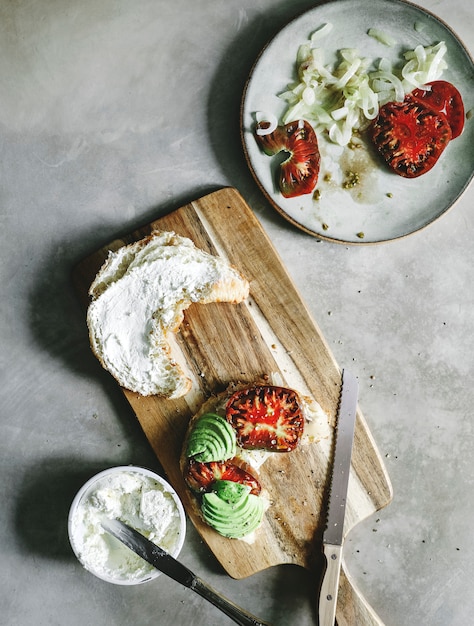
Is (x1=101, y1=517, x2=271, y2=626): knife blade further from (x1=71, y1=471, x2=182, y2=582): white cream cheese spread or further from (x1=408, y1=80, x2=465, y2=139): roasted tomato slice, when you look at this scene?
(x1=408, y1=80, x2=465, y2=139): roasted tomato slice

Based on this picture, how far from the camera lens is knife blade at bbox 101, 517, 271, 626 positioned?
248 cm

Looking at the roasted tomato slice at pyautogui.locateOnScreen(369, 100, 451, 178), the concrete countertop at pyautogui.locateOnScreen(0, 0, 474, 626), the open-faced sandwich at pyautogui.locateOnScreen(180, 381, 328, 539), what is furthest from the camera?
the concrete countertop at pyautogui.locateOnScreen(0, 0, 474, 626)

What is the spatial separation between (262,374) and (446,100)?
1.59 m

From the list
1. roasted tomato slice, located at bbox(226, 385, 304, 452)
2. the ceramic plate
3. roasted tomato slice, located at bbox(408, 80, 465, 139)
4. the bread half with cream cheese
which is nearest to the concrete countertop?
the ceramic plate

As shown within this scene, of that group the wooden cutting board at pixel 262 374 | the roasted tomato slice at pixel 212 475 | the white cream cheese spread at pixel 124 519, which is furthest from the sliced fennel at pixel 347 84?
the white cream cheese spread at pixel 124 519

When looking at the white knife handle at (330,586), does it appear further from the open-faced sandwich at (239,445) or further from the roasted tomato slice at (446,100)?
the roasted tomato slice at (446,100)

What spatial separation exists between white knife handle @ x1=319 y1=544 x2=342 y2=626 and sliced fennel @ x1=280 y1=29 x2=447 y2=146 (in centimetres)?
195

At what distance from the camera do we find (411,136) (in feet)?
8.53

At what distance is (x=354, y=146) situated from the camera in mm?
2686

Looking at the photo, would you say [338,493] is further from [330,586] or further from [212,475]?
[212,475]

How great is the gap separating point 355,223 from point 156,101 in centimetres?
120

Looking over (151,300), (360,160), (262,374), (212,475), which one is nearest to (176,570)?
(212,475)

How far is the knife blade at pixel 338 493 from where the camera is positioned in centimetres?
254

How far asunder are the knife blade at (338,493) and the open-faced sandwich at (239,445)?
0.63 feet
